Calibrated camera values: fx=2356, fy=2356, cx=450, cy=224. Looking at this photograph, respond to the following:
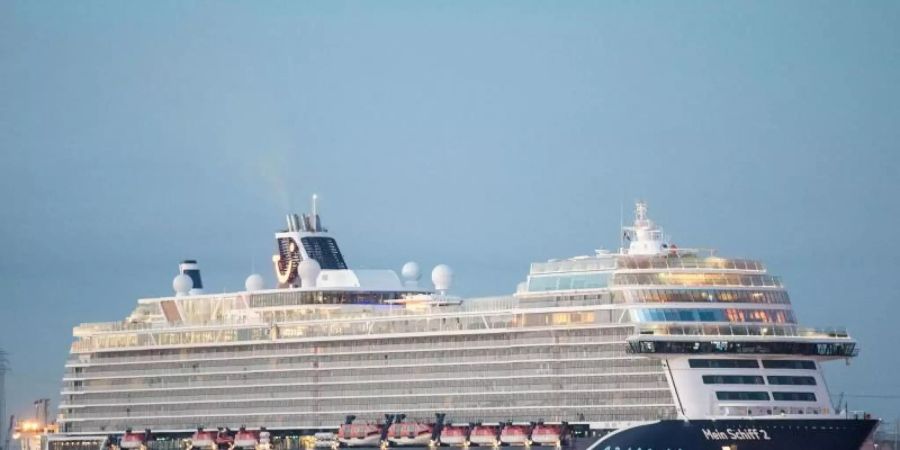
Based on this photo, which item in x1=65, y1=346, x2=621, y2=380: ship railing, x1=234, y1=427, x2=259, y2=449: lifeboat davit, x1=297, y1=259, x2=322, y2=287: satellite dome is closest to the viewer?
x1=65, y1=346, x2=621, y2=380: ship railing

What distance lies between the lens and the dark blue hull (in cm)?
11125

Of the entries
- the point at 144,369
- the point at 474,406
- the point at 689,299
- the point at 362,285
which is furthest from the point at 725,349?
the point at 144,369

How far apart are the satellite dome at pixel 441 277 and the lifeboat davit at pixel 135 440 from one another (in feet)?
65.3

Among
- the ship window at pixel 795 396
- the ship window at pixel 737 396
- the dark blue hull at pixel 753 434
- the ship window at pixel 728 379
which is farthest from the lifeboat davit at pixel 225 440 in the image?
the ship window at pixel 795 396

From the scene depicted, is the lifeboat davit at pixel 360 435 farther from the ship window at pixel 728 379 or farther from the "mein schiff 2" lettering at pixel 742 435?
the "mein schiff 2" lettering at pixel 742 435

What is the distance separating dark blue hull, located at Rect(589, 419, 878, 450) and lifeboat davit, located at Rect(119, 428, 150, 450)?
38.4 m

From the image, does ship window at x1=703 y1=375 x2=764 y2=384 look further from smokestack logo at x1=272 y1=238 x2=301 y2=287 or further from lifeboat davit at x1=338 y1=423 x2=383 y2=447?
smokestack logo at x1=272 y1=238 x2=301 y2=287

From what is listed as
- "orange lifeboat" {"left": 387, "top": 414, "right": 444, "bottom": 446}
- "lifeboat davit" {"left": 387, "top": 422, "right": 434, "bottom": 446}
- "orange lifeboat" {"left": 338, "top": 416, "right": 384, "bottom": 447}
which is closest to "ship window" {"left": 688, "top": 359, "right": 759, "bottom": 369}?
"orange lifeboat" {"left": 387, "top": 414, "right": 444, "bottom": 446}

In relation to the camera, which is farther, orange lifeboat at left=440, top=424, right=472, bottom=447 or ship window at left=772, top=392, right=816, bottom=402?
orange lifeboat at left=440, top=424, right=472, bottom=447

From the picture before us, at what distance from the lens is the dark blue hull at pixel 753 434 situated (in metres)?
111

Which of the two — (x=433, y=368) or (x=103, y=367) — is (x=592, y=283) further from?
(x=103, y=367)

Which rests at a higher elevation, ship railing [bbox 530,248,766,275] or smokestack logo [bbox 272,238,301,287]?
smokestack logo [bbox 272,238,301,287]

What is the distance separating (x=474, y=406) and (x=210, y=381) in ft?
72.1

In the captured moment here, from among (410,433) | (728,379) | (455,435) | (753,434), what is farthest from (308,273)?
(753,434)
